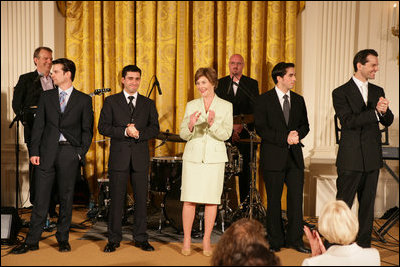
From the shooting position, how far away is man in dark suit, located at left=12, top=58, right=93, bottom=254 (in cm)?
389

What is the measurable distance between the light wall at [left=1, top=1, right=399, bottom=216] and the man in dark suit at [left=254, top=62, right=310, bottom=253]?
160 cm

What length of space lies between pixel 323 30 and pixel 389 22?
2.64 ft

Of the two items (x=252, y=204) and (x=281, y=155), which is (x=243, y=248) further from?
(x=252, y=204)

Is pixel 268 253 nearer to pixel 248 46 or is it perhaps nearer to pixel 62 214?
pixel 62 214

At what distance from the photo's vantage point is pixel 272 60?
5.77m

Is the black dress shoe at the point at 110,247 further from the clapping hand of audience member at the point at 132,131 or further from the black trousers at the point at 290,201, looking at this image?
the black trousers at the point at 290,201

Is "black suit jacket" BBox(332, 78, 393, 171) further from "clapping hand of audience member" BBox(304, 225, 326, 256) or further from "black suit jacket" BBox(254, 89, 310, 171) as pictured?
"clapping hand of audience member" BBox(304, 225, 326, 256)

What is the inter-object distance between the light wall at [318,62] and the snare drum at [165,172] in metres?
1.93

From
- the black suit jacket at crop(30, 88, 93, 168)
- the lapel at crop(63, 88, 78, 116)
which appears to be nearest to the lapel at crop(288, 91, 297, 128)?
the black suit jacket at crop(30, 88, 93, 168)

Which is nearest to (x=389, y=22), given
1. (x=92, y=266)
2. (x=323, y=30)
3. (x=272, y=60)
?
(x=323, y=30)

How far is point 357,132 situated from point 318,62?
2.00 metres

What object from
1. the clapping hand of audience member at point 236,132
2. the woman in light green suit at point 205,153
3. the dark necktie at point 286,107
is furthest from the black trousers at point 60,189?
the dark necktie at point 286,107

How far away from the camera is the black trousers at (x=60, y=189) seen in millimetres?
3881

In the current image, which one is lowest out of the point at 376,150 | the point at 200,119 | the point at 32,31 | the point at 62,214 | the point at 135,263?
the point at 135,263
